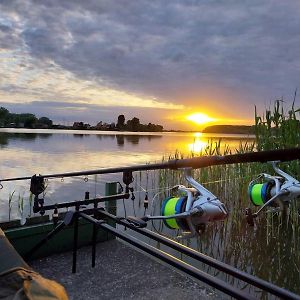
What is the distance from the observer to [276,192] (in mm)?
2414

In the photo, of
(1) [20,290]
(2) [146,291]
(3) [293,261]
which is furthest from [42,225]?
(3) [293,261]

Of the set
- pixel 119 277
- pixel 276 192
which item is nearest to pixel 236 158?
pixel 276 192

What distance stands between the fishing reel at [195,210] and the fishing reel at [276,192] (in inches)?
16.1

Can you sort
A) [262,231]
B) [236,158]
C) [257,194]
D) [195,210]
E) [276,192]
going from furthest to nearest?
[262,231] → [257,194] → [276,192] → [195,210] → [236,158]

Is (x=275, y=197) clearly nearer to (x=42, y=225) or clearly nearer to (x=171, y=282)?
(x=171, y=282)

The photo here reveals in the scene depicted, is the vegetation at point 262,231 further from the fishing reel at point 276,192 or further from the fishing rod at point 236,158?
the fishing rod at point 236,158

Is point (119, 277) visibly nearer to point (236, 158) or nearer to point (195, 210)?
point (195, 210)

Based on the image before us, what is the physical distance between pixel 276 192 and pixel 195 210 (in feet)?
2.09

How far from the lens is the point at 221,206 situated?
2.20 metres

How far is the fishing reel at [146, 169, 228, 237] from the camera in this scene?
7.06 ft

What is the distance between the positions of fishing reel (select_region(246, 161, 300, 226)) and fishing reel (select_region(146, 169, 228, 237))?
1.34 feet

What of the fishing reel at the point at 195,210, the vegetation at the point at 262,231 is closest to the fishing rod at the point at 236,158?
the fishing reel at the point at 195,210

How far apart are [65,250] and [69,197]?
8990 mm

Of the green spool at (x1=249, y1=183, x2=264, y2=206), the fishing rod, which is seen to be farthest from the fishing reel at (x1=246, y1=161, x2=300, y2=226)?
the fishing rod
